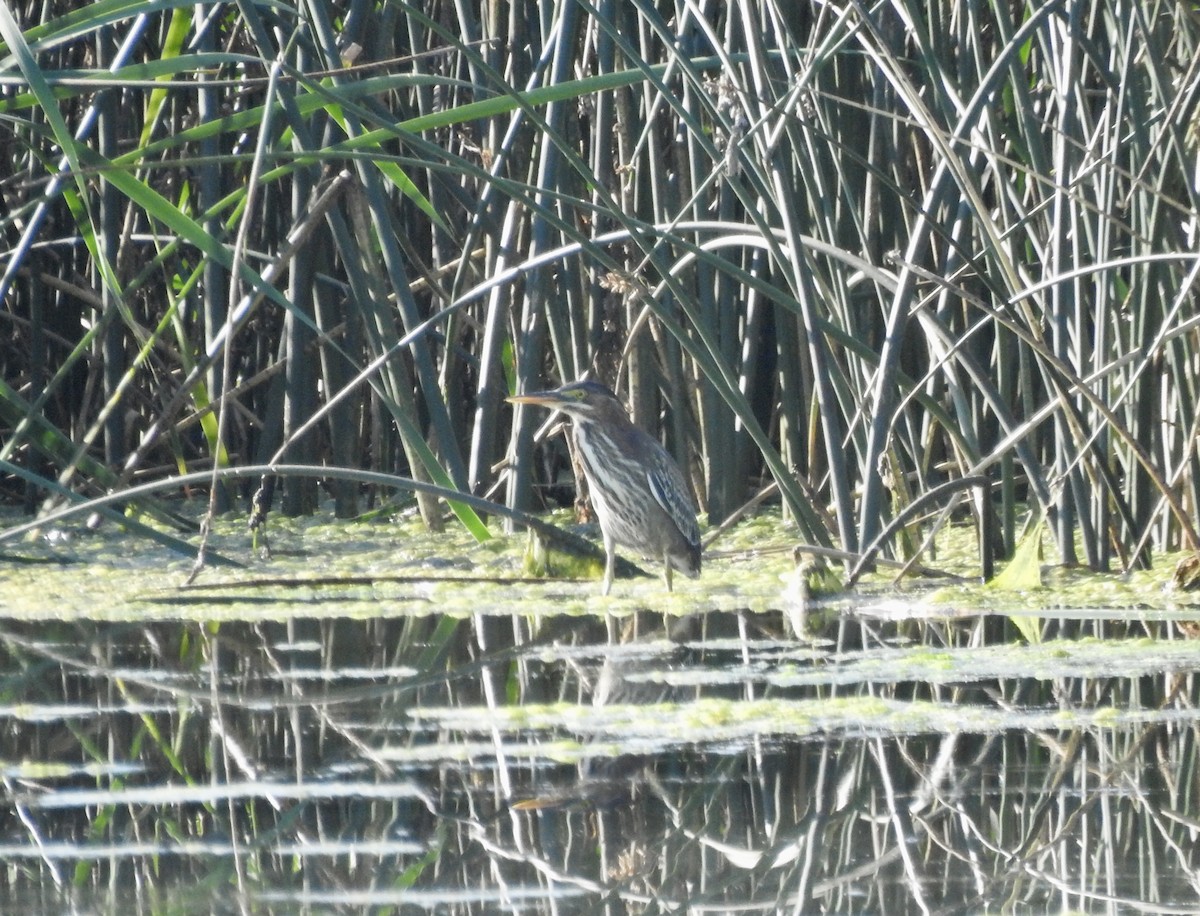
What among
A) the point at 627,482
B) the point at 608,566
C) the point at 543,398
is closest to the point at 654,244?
the point at 543,398

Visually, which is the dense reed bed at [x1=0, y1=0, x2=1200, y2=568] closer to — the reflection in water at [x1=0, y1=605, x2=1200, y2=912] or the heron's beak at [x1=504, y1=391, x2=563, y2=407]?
the heron's beak at [x1=504, y1=391, x2=563, y2=407]

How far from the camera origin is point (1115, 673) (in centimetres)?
342

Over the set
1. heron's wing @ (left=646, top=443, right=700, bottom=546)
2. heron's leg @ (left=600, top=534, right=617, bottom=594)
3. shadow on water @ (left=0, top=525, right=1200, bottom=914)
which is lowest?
shadow on water @ (left=0, top=525, right=1200, bottom=914)

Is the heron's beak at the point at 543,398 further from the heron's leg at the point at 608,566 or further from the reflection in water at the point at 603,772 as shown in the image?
the reflection in water at the point at 603,772

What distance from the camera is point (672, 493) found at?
5.29 m

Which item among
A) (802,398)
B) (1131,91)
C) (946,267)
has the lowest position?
(802,398)

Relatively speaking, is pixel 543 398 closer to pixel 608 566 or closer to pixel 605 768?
pixel 608 566

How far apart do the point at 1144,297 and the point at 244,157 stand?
7.03ft

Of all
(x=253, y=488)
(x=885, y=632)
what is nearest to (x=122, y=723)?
(x=885, y=632)

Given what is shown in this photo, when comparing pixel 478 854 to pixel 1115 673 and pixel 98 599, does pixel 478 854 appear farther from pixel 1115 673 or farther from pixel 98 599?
pixel 98 599

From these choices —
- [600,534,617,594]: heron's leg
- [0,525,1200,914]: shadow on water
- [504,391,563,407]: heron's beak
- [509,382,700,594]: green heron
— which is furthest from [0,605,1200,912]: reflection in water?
[504,391,563,407]: heron's beak

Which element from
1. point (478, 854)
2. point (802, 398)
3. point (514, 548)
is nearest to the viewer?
point (478, 854)

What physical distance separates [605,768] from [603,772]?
0.03 meters

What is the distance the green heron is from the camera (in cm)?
517
